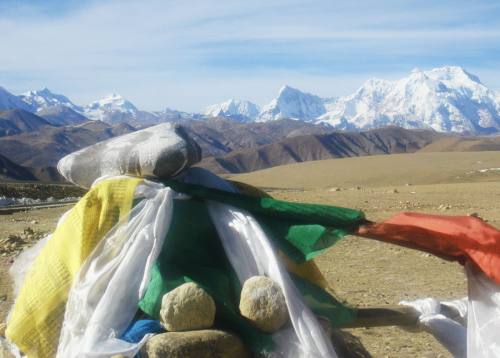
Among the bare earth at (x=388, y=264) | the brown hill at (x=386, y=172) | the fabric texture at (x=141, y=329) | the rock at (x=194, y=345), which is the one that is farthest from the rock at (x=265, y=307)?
the brown hill at (x=386, y=172)

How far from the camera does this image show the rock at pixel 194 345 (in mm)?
2814

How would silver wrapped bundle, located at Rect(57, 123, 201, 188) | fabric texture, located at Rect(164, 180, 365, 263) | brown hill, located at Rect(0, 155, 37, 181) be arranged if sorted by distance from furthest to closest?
brown hill, located at Rect(0, 155, 37, 181) < silver wrapped bundle, located at Rect(57, 123, 201, 188) < fabric texture, located at Rect(164, 180, 365, 263)

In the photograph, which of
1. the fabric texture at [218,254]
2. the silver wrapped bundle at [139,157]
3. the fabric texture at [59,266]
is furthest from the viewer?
the silver wrapped bundle at [139,157]

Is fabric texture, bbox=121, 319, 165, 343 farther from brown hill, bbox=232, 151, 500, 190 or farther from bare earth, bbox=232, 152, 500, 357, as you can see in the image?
brown hill, bbox=232, 151, 500, 190

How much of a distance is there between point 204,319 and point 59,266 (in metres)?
0.84

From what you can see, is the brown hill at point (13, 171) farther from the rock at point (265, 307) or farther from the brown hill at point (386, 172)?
the rock at point (265, 307)

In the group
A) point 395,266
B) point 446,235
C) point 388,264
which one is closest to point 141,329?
point 446,235

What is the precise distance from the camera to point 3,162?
107 m

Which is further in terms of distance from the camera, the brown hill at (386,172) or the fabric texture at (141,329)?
the brown hill at (386,172)

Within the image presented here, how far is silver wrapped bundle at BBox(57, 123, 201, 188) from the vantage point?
3475 mm

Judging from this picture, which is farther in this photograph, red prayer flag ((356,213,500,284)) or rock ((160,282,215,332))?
red prayer flag ((356,213,500,284))

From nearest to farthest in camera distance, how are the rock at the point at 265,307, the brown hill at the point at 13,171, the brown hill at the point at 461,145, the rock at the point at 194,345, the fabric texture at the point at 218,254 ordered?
the rock at the point at 194,345, the rock at the point at 265,307, the fabric texture at the point at 218,254, the brown hill at the point at 13,171, the brown hill at the point at 461,145

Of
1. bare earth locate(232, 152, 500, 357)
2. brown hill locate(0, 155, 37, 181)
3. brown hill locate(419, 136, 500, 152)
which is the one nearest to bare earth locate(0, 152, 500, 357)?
bare earth locate(232, 152, 500, 357)

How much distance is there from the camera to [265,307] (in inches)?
117
